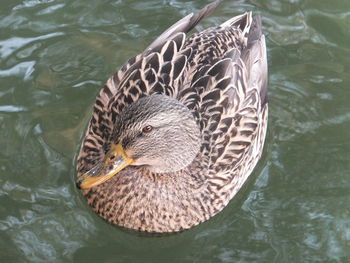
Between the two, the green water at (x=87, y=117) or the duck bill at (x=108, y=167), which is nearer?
the duck bill at (x=108, y=167)

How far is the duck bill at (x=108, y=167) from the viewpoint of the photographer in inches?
170

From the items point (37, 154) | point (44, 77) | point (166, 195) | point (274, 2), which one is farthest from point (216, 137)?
point (274, 2)

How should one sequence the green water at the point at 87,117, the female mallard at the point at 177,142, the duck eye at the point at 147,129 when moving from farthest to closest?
the green water at the point at 87,117 → the female mallard at the point at 177,142 → the duck eye at the point at 147,129

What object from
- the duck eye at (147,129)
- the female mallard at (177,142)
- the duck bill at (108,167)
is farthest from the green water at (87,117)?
the duck eye at (147,129)

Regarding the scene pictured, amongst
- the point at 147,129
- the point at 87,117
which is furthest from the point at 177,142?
the point at 87,117

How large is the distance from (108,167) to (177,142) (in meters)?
0.48

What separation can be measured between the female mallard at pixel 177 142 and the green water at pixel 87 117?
18 cm

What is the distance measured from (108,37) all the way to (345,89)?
2.18 metres

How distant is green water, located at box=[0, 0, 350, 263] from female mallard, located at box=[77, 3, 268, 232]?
18cm

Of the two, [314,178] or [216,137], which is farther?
[314,178]

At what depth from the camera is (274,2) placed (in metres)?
6.78

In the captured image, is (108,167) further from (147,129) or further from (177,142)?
(177,142)

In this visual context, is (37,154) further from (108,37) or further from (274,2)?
(274,2)

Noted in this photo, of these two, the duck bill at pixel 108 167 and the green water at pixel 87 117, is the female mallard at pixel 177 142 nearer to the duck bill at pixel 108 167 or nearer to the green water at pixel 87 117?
the duck bill at pixel 108 167
